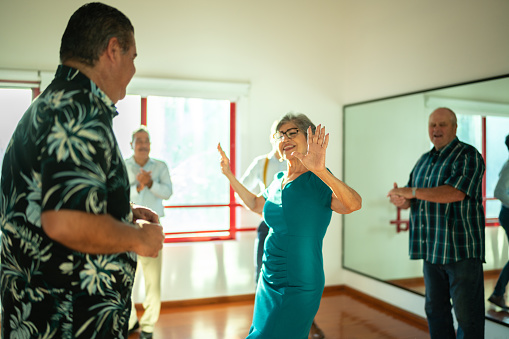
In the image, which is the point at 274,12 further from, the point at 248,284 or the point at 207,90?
the point at 248,284

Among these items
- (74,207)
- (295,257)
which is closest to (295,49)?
(295,257)

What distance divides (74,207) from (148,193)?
125 inches

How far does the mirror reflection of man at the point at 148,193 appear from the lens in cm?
380

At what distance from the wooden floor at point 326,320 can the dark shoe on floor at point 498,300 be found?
708 mm

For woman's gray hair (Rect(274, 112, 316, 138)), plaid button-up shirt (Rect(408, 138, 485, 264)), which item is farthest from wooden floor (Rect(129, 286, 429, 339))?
woman's gray hair (Rect(274, 112, 316, 138))

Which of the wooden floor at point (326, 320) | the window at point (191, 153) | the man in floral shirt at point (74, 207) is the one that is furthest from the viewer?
the window at point (191, 153)

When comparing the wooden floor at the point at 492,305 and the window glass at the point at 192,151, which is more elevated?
the window glass at the point at 192,151

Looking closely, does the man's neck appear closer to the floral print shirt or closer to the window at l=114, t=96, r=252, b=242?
the window at l=114, t=96, r=252, b=242

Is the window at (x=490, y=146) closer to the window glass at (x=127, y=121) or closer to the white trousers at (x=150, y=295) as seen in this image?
the white trousers at (x=150, y=295)

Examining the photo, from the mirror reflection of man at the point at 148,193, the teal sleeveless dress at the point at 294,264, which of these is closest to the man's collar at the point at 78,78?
the teal sleeveless dress at the point at 294,264

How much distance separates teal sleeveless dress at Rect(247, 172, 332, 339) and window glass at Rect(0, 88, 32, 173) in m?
3.19

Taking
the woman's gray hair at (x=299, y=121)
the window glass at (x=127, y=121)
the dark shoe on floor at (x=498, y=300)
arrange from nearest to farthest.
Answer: the woman's gray hair at (x=299, y=121), the dark shoe on floor at (x=498, y=300), the window glass at (x=127, y=121)

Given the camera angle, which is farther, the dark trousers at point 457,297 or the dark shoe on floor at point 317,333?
the dark shoe on floor at point 317,333

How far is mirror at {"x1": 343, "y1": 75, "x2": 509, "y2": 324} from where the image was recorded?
3391mm
